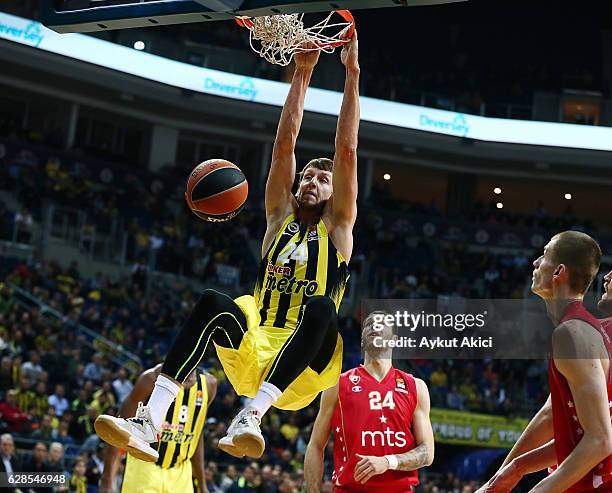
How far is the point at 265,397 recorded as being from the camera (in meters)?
5.07

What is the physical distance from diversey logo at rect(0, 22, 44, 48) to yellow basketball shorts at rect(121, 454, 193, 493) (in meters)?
15.8

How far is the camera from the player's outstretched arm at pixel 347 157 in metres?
5.86

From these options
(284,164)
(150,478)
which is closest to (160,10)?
(284,164)

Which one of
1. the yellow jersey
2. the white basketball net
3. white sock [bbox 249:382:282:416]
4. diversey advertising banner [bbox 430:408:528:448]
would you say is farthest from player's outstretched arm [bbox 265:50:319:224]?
diversey advertising banner [bbox 430:408:528:448]

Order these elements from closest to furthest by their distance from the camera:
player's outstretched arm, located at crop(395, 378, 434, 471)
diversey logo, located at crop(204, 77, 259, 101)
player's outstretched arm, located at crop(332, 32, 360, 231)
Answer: player's outstretched arm, located at crop(332, 32, 360, 231)
player's outstretched arm, located at crop(395, 378, 434, 471)
diversey logo, located at crop(204, 77, 259, 101)

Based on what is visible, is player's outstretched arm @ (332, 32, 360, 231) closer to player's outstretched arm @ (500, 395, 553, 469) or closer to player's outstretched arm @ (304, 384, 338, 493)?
player's outstretched arm @ (304, 384, 338, 493)

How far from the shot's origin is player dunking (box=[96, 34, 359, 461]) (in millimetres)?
5078

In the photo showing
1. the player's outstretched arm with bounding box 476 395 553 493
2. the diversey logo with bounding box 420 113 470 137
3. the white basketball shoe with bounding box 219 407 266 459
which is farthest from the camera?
the diversey logo with bounding box 420 113 470 137

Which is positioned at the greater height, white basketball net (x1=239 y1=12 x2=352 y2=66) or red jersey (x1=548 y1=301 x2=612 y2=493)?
white basketball net (x1=239 y1=12 x2=352 y2=66)

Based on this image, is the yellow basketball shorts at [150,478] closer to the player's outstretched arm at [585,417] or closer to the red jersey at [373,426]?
the red jersey at [373,426]

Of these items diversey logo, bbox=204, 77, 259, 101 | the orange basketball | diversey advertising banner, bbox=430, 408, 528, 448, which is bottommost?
diversey advertising banner, bbox=430, 408, 528, 448

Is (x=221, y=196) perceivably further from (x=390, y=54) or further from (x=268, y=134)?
(x=390, y=54)

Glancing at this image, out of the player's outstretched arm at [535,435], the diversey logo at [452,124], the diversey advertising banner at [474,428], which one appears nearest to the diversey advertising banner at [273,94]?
the diversey logo at [452,124]

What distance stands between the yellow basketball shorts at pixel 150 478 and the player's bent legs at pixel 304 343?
3.26 meters
